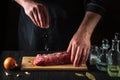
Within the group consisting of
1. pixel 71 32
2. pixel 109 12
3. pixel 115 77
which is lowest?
pixel 115 77

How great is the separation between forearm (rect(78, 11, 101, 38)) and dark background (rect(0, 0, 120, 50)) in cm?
116

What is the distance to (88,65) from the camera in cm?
152

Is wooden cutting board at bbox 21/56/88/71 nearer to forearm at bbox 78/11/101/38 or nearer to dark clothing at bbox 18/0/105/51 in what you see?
forearm at bbox 78/11/101/38

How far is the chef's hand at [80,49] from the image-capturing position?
1.44 m

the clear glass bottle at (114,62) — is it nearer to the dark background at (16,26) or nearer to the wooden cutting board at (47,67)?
the wooden cutting board at (47,67)

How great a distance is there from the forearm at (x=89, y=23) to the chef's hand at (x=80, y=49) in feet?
0.10

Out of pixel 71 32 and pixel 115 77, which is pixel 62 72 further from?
pixel 71 32

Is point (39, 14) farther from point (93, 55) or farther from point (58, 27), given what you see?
point (58, 27)

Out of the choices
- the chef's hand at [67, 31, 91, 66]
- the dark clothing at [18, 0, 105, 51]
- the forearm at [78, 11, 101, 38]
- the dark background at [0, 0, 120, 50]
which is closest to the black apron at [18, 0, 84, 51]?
the dark clothing at [18, 0, 105, 51]

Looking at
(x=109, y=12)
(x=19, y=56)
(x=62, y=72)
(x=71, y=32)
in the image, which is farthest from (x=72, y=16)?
(x=109, y=12)

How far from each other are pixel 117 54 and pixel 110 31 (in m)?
1.34

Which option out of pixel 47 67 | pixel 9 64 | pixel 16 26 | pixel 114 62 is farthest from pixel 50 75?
pixel 16 26

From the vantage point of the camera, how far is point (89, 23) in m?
1.56

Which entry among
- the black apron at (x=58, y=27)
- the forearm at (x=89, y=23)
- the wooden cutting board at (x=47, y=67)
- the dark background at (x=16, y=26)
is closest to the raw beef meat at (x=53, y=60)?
the wooden cutting board at (x=47, y=67)
